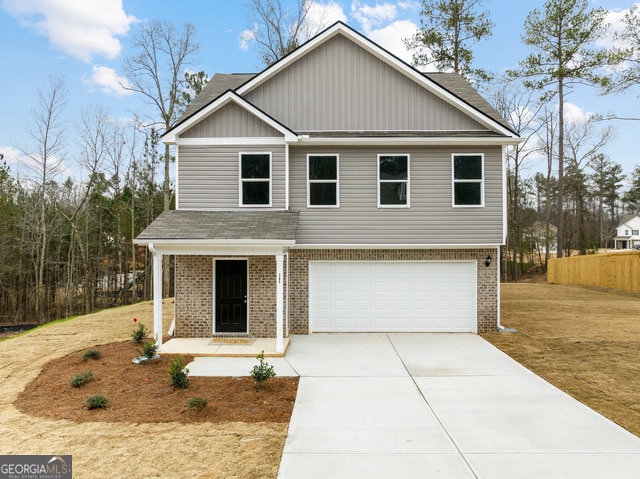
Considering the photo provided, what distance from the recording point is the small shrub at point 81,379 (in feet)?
24.9

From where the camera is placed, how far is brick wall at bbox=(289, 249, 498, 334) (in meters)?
11.9

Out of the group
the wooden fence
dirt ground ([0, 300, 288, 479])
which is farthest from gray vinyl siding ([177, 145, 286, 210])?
the wooden fence

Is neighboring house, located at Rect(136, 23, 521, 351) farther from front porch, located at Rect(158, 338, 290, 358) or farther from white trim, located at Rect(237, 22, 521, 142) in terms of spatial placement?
front porch, located at Rect(158, 338, 290, 358)

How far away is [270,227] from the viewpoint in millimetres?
10422

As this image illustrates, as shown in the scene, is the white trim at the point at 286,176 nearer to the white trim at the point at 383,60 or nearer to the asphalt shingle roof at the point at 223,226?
the asphalt shingle roof at the point at 223,226

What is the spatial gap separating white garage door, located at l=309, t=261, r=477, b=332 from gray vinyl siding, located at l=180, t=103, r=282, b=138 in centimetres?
401

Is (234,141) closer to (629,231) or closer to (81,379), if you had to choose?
(81,379)

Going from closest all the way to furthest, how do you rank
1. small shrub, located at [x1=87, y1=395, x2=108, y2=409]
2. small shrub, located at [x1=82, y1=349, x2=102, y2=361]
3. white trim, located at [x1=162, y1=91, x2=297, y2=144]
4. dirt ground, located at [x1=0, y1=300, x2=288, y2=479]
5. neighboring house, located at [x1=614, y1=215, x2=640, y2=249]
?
dirt ground, located at [x1=0, y1=300, x2=288, y2=479]
small shrub, located at [x1=87, y1=395, x2=108, y2=409]
small shrub, located at [x1=82, y1=349, x2=102, y2=361]
white trim, located at [x1=162, y1=91, x2=297, y2=144]
neighboring house, located at [x1=614, y1=215, x2=640, y2=249]

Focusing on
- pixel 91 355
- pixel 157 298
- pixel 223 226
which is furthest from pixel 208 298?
pixel 91 355

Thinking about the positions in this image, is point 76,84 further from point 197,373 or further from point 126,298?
point 197,373

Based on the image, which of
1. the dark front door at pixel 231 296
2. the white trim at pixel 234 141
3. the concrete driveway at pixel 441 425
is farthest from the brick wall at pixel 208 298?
the white trim at pixel 234 141

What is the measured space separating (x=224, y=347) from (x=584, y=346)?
899 centimetres

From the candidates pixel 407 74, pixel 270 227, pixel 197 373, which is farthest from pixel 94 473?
pixel 407 74

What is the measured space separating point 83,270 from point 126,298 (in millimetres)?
3239
